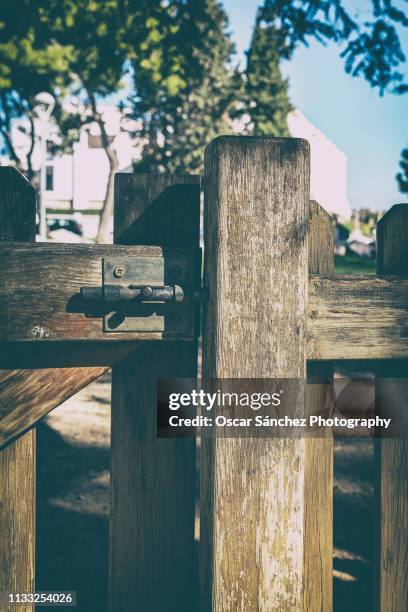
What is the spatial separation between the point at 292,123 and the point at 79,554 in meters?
54.5

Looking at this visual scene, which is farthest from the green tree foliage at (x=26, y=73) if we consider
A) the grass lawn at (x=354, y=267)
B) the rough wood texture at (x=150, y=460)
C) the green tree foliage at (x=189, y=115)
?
the rough wood texture at (x=150, y=460)

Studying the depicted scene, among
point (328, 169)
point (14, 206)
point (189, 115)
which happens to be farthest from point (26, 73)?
point (328, 169)

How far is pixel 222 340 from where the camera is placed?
1.61 m

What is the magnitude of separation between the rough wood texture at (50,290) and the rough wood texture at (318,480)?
0.48 m

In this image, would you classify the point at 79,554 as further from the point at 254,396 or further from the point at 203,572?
the point at 254,396

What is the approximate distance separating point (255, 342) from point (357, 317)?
29 centimetres

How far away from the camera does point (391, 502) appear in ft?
6.10

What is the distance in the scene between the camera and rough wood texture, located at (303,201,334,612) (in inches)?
70.7

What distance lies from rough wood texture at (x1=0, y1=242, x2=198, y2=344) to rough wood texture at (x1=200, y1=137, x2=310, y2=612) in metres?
0.21

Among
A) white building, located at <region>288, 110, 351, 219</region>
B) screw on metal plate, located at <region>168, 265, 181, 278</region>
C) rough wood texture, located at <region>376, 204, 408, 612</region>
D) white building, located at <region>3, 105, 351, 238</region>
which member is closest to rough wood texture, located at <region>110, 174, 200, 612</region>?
screw on metal plate, located at <region>168, 265, 181, 278</region>

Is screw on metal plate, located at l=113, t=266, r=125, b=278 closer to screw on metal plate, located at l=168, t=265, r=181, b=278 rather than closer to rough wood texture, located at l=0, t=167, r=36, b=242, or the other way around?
screw on metal plate, located at l=168, t=265, r=181, b=278

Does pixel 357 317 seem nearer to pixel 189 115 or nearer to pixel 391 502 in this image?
pixel 391 502

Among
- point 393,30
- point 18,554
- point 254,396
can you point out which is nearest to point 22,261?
point 254,396

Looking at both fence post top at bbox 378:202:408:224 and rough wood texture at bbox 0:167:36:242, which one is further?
fence post top at bbox 378:202:408:224
